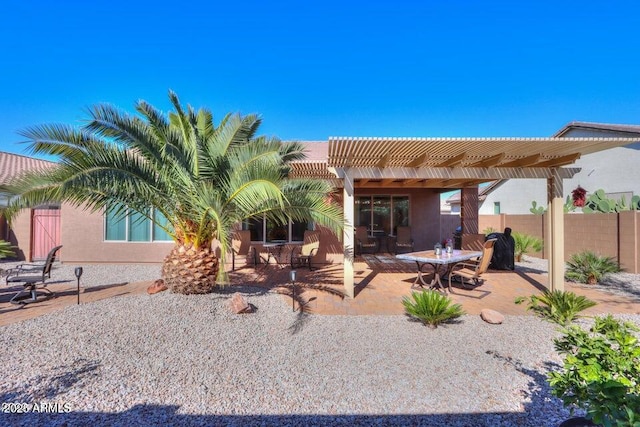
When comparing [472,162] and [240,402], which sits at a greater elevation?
[472,162]

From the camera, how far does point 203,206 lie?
5.47 meters

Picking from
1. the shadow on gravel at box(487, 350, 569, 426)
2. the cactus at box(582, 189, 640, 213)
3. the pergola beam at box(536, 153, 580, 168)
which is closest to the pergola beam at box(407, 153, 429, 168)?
the pergola beam at box(536, 153, 580, 168)

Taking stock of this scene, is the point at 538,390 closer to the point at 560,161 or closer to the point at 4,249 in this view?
the point at 560,161

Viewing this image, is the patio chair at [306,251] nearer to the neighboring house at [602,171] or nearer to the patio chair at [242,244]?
the patio chair at [242,244]

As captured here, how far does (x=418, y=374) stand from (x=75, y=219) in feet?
41.9

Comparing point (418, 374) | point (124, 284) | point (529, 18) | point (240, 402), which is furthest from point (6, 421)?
point (529, 18)

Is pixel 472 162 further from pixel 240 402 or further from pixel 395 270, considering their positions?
pixel 240 402

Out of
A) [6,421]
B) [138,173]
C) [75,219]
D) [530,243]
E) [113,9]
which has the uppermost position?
[113,9]

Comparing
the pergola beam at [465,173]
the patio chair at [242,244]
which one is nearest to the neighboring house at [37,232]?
the patio chair at [242,244]

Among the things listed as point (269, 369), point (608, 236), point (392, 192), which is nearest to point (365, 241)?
point (392, 192)

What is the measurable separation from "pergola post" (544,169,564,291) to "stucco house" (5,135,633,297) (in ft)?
0.06

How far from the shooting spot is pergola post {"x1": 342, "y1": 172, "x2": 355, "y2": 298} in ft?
20.4

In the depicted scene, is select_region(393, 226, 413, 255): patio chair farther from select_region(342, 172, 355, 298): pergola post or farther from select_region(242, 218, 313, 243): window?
select_region(342, 172, 355, 298): pergola post

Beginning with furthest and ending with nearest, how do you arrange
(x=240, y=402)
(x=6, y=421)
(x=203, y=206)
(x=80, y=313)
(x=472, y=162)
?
1. (x=472, y=162)
2. (x=203, y=206)
3. (x=80, y=313)
4. (x=240, y=402)
5. (x=6, y=421)
